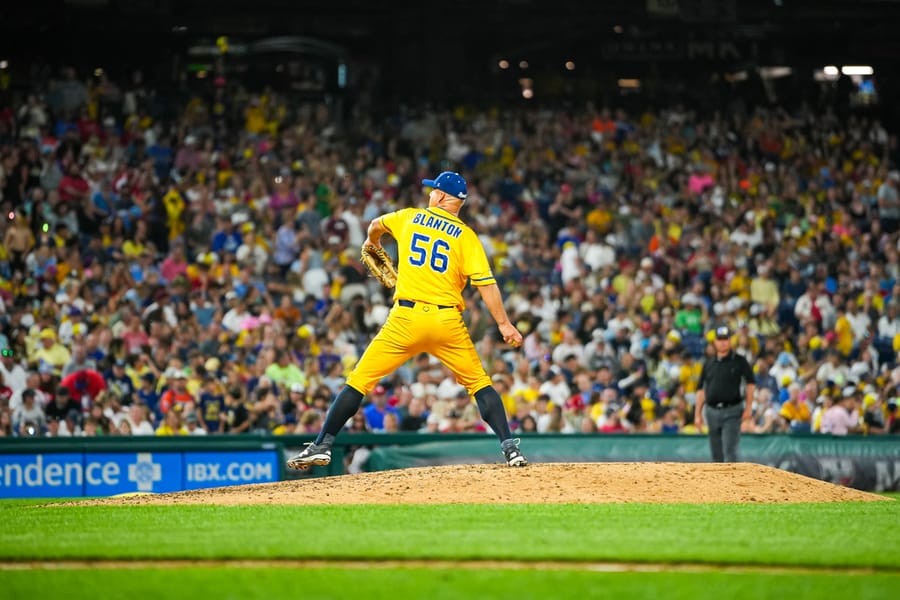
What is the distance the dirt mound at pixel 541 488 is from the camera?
1016 centimetres

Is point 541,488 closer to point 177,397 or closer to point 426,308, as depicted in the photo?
point 426,308

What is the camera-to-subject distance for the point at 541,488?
10312mm

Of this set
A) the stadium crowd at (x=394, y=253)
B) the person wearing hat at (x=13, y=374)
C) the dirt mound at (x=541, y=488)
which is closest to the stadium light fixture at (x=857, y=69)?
the stadium crowd at (x=394, y=253)

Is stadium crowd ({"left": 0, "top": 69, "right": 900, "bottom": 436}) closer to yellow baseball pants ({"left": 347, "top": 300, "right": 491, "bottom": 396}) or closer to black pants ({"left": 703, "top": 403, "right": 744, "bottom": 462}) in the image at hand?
black pants ({"left": 703, "top": 403, "right": 744, "bottom": 462})

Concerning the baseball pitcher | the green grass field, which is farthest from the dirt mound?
the green grass field

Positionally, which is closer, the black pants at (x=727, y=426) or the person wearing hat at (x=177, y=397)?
the black pants at (x=727, y=426)

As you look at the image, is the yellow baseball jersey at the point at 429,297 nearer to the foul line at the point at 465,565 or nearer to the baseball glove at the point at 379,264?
the baseball glove at the point at 379,264

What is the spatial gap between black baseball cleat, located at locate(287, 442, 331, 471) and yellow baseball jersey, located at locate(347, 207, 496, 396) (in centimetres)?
53

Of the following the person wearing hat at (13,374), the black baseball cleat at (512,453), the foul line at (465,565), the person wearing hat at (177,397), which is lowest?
the foul line at (465,565)

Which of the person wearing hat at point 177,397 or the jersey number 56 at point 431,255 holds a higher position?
the jersey number 56 at point 431,255

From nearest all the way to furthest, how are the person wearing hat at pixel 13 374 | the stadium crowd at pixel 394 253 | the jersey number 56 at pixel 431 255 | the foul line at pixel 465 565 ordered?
1. the foul line at pixel 465 565
2. the jersey number 56 at pixel 431 255
3. the person wearing hat at pixel 13 374
4. the stadium crowd at pixel 394 253

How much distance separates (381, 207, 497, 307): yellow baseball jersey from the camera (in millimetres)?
10461

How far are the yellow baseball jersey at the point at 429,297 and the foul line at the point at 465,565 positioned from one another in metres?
3.38

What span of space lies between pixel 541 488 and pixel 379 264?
233 cm
